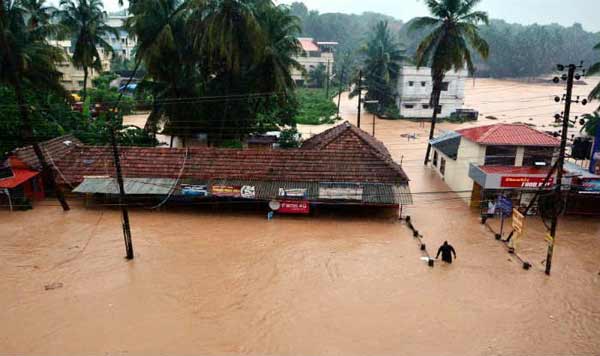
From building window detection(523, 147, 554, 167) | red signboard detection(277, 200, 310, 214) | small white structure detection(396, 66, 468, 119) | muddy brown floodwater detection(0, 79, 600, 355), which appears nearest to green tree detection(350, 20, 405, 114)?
small white structure detection(396, 66, 468, 119)

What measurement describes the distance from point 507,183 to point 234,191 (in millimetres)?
12614

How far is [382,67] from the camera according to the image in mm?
49812

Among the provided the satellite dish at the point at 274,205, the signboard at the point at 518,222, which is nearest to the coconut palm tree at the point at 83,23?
the satellite dish at the point at 274,205

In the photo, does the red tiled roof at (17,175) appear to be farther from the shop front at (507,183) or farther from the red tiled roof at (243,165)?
the shop front at (507,183)

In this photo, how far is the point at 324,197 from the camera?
21078 mm

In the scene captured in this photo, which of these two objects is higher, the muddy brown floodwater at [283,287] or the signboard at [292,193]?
the signboard at [292,193]

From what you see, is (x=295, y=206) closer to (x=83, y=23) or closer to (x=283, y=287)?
(x=283, y=287)

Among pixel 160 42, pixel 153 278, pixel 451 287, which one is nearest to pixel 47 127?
pixel 160 42

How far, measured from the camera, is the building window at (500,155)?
23.4 metres

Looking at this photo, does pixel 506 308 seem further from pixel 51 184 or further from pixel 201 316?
pixel 51 184

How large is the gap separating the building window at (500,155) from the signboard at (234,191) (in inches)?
476

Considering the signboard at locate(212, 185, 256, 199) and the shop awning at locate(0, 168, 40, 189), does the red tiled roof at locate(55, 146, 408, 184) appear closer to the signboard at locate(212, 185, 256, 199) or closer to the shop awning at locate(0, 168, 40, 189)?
the signboard at locate(212, 185, 256, 199)

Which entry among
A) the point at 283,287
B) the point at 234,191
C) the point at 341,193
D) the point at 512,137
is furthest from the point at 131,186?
the point at 512,137

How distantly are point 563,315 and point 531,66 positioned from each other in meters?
92.1
